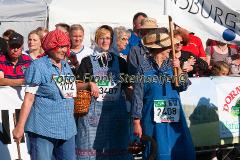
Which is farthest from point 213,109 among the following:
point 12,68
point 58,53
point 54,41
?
point 54,41

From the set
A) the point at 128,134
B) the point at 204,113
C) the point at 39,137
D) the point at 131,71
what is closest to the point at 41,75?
the point at 39,137

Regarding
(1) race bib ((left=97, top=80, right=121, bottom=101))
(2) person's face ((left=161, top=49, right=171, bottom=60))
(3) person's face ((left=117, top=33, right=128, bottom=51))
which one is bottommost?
(1) race bib ((left=97, top=80, right=121, bottom=101))

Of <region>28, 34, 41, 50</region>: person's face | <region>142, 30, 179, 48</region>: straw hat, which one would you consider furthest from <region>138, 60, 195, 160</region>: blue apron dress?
<region>28, 34, 41, 50</region>: person's face

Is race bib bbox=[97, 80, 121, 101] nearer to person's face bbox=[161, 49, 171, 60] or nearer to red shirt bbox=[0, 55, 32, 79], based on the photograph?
person's face bbox=[161, 49, 171, 60]

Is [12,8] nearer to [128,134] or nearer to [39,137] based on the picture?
[128,134]

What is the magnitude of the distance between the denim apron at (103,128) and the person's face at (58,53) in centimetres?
82

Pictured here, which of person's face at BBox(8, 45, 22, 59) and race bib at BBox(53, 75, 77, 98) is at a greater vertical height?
person's face at BBox(8, 45, 22, 59)

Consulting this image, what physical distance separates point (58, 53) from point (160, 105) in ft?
3.84

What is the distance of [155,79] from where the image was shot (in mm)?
6320

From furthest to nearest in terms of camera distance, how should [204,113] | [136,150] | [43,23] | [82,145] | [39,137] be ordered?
[43,23] < [204,113] < [82,145] < [136,150] < [39,137]

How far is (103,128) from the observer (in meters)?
6.84

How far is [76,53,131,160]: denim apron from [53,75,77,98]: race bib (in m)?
0.67

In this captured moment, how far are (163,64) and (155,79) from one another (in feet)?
0.64

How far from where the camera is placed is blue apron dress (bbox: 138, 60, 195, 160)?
20.8 feet
